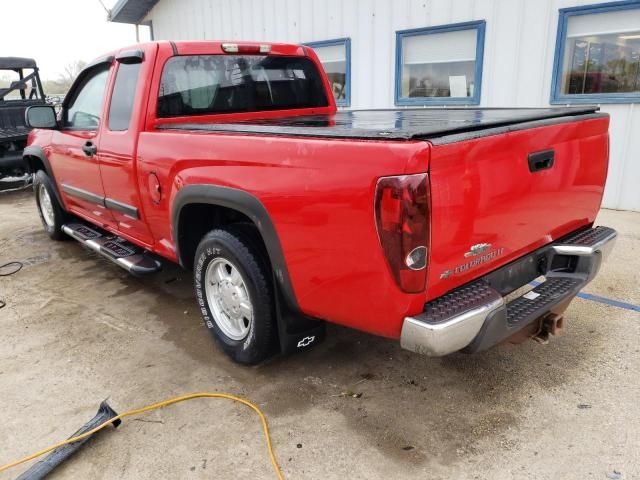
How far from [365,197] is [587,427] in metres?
1.63

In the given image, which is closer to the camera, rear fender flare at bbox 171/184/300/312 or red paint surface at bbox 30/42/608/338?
red paint surface at bbox 30/42/608/338

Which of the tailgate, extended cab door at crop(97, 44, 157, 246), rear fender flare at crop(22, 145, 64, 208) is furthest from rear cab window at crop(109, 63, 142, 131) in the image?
the tailgate

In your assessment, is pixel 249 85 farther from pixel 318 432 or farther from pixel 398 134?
pixel 318 432

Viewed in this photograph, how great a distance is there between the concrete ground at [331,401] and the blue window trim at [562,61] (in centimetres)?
321

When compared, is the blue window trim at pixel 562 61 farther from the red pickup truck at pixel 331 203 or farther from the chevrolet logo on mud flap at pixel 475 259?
the chevrolet logo on mud flap at pixel 475 259

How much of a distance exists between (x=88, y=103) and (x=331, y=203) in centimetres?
324

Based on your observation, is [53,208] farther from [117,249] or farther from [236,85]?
[236,85]

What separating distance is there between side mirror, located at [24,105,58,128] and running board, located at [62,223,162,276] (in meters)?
1.05

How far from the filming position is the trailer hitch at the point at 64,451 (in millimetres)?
2258

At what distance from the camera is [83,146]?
13.7 feet

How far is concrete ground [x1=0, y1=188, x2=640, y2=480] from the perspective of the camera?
2293mm

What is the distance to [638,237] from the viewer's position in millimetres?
5402

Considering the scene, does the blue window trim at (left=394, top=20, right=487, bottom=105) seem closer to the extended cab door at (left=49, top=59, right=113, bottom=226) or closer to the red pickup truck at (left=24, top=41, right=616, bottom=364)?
the red pickup truck at (left=24, top=41, right=616, bottom=364)

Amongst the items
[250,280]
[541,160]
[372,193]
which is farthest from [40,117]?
[541,160]
